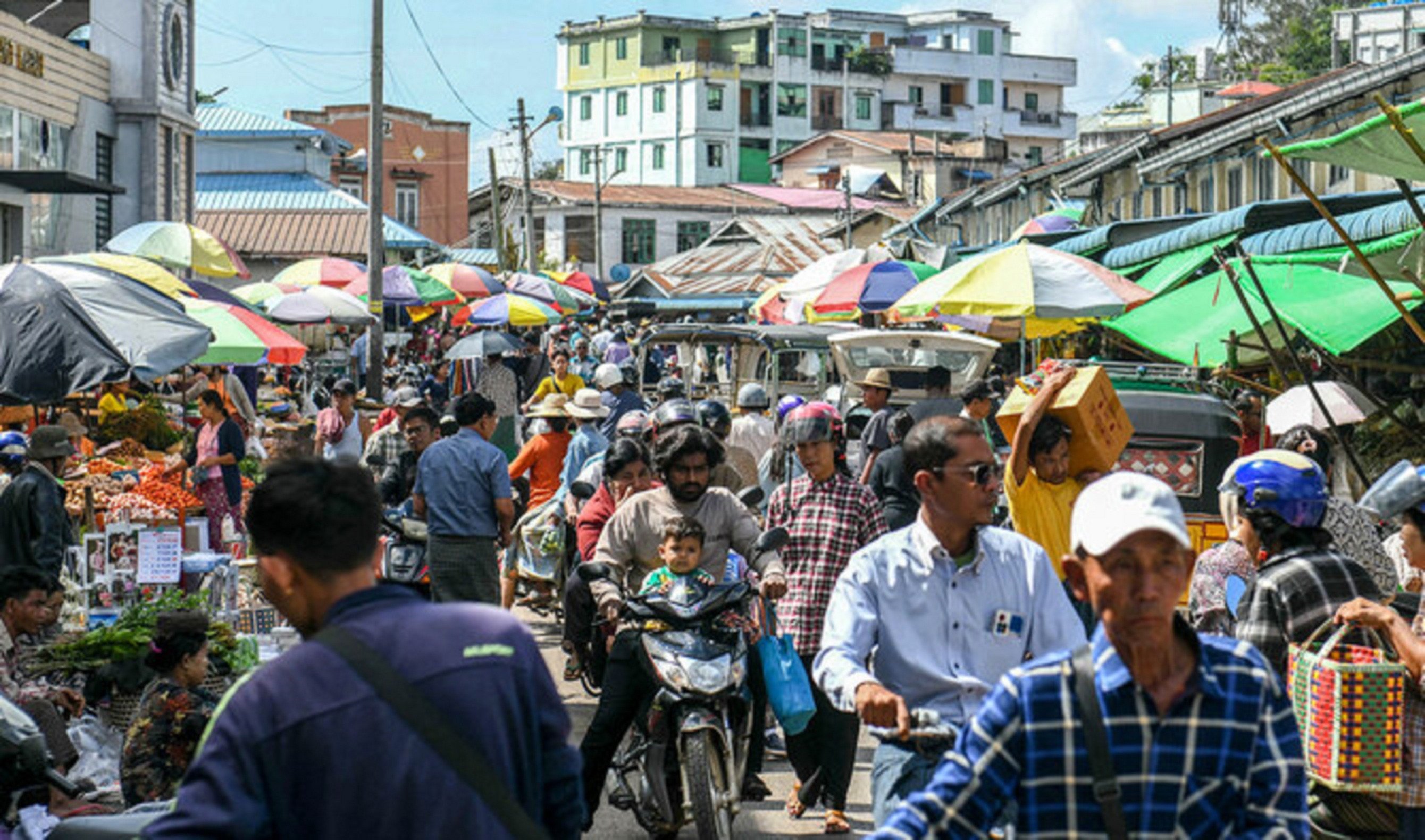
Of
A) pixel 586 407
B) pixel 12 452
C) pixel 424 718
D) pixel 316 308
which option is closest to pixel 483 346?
pixel 316 308

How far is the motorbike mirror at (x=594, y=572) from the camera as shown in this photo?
7.77 m

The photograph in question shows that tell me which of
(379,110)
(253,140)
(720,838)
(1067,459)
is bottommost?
(720,838)

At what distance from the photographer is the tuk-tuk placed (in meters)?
19.8

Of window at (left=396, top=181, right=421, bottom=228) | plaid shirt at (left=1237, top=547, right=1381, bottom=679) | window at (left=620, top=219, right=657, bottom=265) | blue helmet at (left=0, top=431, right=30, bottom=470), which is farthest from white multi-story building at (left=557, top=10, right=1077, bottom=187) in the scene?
plaid shirt at (left=1237, top=547, right=1381, bottom=679)

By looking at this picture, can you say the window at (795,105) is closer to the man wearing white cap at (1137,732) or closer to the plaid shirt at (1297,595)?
the plaid shirt at (1297,595)

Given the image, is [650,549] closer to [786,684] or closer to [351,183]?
[786,684]

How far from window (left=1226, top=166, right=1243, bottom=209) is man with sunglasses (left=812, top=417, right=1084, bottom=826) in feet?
80.6

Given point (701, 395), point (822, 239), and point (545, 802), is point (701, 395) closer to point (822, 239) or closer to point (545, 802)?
point (545, 802)

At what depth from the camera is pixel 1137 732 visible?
328cm

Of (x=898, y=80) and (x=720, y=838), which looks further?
(x=898, y=80)

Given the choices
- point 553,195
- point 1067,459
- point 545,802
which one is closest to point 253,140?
point 553,195

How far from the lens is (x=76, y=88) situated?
103ft

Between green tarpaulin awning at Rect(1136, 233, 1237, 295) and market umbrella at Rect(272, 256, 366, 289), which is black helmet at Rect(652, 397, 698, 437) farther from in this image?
market umbrella at Rect(272, 256, 366, 289)

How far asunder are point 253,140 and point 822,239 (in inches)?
703
